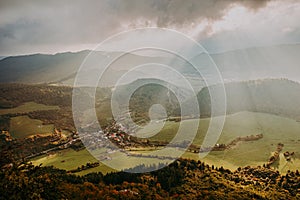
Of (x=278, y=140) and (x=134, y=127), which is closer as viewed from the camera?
(x=278, y=140)

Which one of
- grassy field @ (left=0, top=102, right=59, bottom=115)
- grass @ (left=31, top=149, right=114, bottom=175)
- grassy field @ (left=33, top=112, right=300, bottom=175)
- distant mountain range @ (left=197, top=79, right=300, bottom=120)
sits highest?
distant mountain range @ (left=197, top=79, right=300, bottom=120)

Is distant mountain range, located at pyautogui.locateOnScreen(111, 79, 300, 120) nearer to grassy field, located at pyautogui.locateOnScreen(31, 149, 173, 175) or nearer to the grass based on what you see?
grassy field, located at pyautogui.locateOnScreen(31, 149, 173, 175)

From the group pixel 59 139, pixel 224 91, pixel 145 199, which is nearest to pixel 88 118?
pixel 59 139

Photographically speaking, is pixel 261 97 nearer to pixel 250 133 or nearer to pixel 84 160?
pixel 250 133

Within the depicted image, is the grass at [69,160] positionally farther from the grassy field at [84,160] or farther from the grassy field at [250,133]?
the grassy field at [250,133]

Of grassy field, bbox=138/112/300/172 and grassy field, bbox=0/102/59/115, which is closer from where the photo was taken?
grassy field, bbox=138/112/300/172

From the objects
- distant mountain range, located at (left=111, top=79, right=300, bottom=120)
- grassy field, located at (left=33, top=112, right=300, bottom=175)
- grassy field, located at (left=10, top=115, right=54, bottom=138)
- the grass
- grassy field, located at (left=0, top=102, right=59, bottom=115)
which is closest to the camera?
the grass

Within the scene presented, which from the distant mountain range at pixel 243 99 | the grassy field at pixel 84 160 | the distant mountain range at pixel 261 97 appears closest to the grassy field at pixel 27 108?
the distant mountain range at pixel 243 99

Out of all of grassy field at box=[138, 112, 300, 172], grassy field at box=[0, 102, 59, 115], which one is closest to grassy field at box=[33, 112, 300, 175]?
grassy field at box=[138, 112, 300, 172]

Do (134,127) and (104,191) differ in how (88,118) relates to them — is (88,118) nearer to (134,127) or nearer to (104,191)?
(134,127)

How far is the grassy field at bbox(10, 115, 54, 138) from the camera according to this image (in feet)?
342

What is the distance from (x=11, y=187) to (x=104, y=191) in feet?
48.6

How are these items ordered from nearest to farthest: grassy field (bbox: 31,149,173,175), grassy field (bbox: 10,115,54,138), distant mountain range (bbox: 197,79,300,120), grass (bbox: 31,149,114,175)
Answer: grassy field (bbox: 31,149,173,175) → grass (bbox: 31,149,114,175) → grassy field (bbox: 10,115,54,138) → distant mountain range (bbox: 197,79,300,120)

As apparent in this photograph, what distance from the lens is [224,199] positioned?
4344 centimetres
